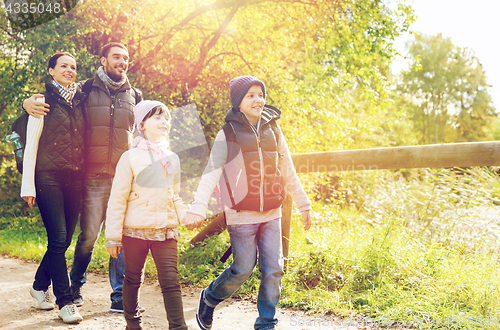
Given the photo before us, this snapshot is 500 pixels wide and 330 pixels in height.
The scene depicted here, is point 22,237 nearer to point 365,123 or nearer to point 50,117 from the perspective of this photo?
point 50,117

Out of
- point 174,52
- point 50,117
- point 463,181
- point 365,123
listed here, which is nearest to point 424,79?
point 365,123

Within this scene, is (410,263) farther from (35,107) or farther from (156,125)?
(35,107)

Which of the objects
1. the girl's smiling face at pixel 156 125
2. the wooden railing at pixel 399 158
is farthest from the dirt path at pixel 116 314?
the girl's smiling face at pixel 156 125

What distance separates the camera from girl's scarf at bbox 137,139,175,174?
265cm

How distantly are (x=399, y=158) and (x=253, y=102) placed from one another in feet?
4.74

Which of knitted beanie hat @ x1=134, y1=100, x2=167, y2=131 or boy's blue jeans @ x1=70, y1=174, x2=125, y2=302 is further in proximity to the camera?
boy's blue jeans @ x1=70, y1=174, x2=125, y2=302

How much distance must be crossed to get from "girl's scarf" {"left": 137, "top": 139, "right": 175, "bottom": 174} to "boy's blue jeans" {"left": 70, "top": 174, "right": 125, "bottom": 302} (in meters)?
1.00

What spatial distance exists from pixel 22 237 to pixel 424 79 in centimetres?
3555

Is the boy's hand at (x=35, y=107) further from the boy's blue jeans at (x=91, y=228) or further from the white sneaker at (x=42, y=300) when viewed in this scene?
the white sneaker at (x=42, y=300)

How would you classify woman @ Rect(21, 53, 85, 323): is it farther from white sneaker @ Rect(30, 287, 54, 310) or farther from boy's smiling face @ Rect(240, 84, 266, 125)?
boy's smiling face @ Rect(240, 84, 266, 125)

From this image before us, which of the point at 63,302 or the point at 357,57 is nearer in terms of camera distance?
the point at 63,302

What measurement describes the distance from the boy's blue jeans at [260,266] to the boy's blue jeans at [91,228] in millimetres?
1006

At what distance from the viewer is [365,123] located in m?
10.2

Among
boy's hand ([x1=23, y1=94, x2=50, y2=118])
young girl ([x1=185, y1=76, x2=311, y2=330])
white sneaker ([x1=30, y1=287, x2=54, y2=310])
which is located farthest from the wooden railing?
boy's hand ([x1=23, y1=94, x2=50, y2=118])
